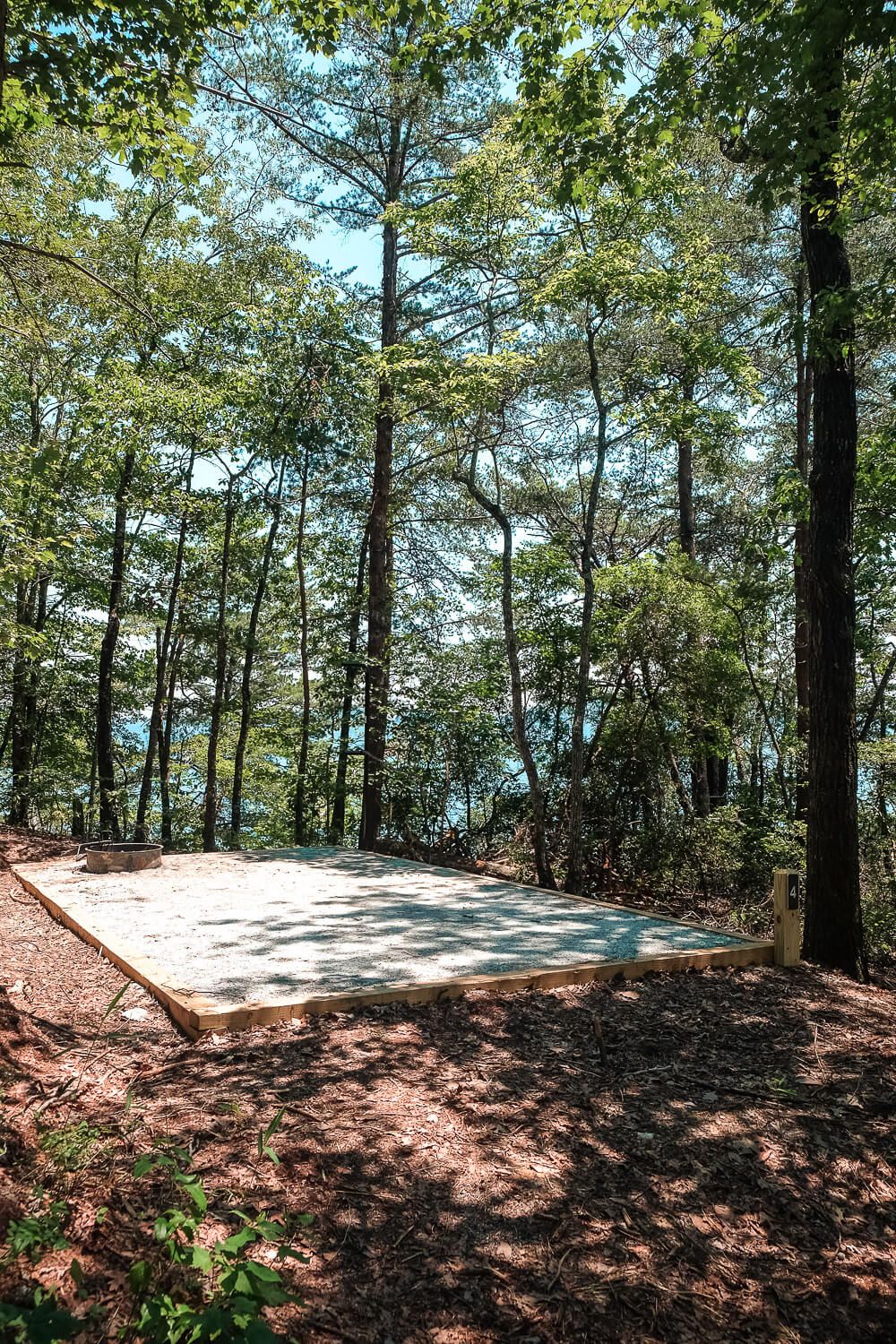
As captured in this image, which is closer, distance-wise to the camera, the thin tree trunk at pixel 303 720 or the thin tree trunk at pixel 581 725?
the thin tree trunk at pixel 581 725

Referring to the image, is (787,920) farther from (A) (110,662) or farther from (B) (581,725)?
(A) (110,662)

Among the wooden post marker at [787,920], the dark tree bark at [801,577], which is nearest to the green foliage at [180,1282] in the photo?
the wooden post marker at [787,920]

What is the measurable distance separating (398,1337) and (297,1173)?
59cm

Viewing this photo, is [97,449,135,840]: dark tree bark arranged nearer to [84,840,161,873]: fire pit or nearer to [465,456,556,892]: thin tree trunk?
[84,840,161,873]: fire pit

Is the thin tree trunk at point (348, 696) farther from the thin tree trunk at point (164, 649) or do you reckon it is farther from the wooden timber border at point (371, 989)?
the wooden timber border at point (371, 989)

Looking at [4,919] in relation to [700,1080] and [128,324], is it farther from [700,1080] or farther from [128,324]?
[128,324]

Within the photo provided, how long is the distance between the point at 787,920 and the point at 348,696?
7.30 m

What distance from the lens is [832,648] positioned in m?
5.33

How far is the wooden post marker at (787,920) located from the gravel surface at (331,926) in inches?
10.3

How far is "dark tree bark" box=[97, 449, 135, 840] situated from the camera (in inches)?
470

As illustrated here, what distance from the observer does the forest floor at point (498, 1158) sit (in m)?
1.97

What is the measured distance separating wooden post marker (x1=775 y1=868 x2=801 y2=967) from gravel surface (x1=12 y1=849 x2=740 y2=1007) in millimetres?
261

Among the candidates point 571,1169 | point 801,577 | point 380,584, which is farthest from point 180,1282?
point 801,577

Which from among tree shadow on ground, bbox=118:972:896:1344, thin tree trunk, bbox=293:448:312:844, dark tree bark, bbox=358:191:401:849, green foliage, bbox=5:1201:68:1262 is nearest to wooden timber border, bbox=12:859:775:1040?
tree shadow on ground, bbox=118:972:896:1344
